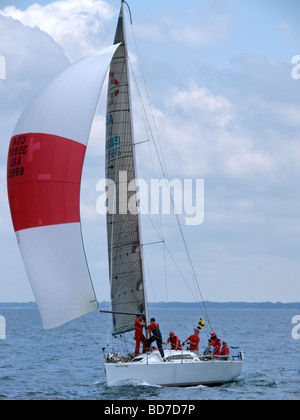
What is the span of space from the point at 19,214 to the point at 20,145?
1.91m

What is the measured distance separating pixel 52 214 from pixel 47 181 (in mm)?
895

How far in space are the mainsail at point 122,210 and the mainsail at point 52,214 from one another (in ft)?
11.3

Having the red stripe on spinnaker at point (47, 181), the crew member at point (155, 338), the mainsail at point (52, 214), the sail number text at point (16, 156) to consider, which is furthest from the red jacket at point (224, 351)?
the sail number text at point (16, 156)

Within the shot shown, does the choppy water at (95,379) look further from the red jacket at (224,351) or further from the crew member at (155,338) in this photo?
the crew member at (155,338)

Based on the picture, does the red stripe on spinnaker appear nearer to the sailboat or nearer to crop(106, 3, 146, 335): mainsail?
the sailboat

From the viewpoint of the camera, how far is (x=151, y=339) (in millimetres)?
23172

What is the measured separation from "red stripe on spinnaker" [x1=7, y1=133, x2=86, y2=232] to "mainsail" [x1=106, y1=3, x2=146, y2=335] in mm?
3622

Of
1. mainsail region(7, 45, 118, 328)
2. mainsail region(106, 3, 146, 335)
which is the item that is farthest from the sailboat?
mainsail region(106, 3, 146, 335)

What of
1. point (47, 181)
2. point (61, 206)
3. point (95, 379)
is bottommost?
point (95, 379)

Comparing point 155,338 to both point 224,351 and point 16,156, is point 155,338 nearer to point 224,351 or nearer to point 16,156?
point 224,351

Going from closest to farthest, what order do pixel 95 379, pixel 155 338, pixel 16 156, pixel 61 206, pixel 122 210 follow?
pixel 61 206 → pixel 16 156 → pixel 155 338 → pixel 122 210 → pixel 95 379

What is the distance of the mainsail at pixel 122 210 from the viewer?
24.5m

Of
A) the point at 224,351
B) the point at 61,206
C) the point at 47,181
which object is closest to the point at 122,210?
the point at 61,206

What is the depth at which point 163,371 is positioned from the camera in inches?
893
